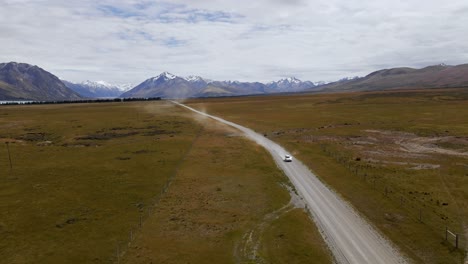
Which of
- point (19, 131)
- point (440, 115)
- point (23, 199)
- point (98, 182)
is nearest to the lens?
point (23, 199)

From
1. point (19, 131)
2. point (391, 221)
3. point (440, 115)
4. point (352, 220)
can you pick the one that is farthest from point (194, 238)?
point (440, 115)

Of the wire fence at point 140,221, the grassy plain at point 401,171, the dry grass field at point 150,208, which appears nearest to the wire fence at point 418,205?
the grassy plain at point 401,171

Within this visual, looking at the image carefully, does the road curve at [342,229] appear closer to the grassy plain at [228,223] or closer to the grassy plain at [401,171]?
the grassy plain at [228,223]

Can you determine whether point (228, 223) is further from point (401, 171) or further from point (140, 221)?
point (401, 171)

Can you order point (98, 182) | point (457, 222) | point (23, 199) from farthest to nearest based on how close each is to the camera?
point (98, 182) → point (23, 199) → point (457, 222)

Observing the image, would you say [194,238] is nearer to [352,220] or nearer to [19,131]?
[352,220]

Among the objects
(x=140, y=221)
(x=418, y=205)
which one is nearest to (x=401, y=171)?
(x=418, y=205)
